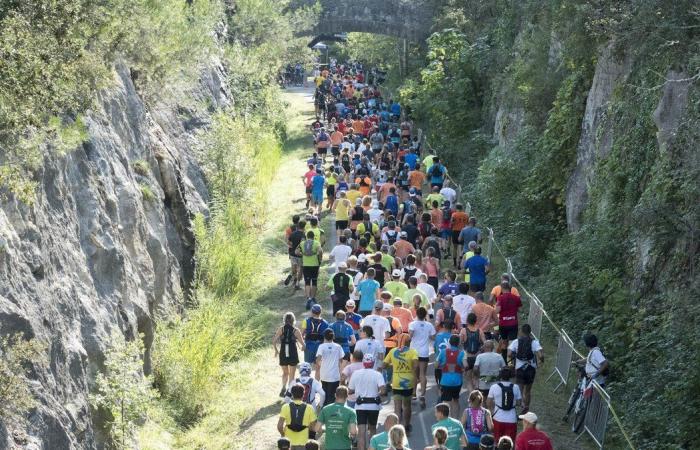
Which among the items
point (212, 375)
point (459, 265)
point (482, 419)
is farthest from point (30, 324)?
point (459, 265)

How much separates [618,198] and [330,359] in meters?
7.12

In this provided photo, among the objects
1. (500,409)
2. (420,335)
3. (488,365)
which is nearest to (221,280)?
(420,335)

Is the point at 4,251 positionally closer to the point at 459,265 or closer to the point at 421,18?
the point at 459,265

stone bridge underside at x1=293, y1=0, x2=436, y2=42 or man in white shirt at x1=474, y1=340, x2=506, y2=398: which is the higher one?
man in white shirt at x1=474, y1=340, x2=506, y2=398

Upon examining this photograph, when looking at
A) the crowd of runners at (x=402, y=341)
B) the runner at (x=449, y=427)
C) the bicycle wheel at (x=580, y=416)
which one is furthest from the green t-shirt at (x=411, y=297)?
the runner at (x=449, y=427)

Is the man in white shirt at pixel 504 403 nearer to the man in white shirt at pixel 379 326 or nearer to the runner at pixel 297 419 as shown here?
the runner at pixel 297 419

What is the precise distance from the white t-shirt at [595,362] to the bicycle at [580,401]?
0.13 metres

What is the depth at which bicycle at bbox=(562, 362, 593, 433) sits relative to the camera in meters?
15.8

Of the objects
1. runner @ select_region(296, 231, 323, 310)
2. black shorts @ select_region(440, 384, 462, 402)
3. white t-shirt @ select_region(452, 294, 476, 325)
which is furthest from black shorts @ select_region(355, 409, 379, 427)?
runner @ select_region(296, 231, 323, 310)

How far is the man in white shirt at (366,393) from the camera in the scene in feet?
47.5

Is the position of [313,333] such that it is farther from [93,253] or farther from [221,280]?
[221,280]

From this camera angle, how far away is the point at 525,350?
16062mm

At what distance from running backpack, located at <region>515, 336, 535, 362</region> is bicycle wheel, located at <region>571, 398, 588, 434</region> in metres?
0.95

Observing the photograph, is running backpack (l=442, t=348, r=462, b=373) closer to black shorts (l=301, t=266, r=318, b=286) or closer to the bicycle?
the bicycle
